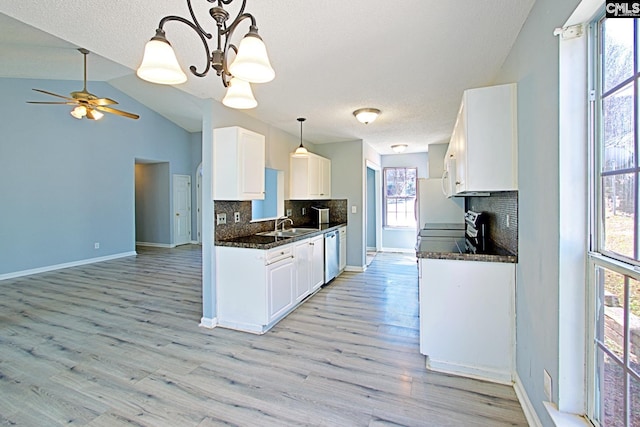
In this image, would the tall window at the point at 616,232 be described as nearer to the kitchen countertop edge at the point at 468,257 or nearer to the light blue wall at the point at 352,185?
the kitchen countertop edge at the point at 468,257

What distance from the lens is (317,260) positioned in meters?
4.25

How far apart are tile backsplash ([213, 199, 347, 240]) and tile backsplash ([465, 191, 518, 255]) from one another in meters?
2.71

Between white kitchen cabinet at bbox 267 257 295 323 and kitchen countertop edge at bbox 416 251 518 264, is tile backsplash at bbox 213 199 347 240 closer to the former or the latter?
white kitchen cabinet at bbox 267 257 295 323

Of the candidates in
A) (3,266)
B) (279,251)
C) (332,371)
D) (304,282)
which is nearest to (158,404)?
(332,371)

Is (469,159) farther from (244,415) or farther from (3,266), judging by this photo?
(3,266)

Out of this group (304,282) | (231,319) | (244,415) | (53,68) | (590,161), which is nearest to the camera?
(590,161)

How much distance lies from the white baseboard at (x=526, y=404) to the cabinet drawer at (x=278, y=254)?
7.18 feet

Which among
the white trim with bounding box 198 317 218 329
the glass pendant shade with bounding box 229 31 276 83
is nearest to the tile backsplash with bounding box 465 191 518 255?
the glass pendant shade with bounding box 229 31 276 83

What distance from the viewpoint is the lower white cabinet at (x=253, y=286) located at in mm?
3018

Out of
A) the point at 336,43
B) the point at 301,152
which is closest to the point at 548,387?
the point at 336,43

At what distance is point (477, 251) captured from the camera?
2.33 meters

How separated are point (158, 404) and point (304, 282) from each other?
211cm

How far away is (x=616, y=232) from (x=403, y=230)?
6.38 metres

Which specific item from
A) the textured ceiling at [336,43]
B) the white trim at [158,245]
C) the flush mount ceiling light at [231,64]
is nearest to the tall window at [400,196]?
the textured ceiling at [336,43]
